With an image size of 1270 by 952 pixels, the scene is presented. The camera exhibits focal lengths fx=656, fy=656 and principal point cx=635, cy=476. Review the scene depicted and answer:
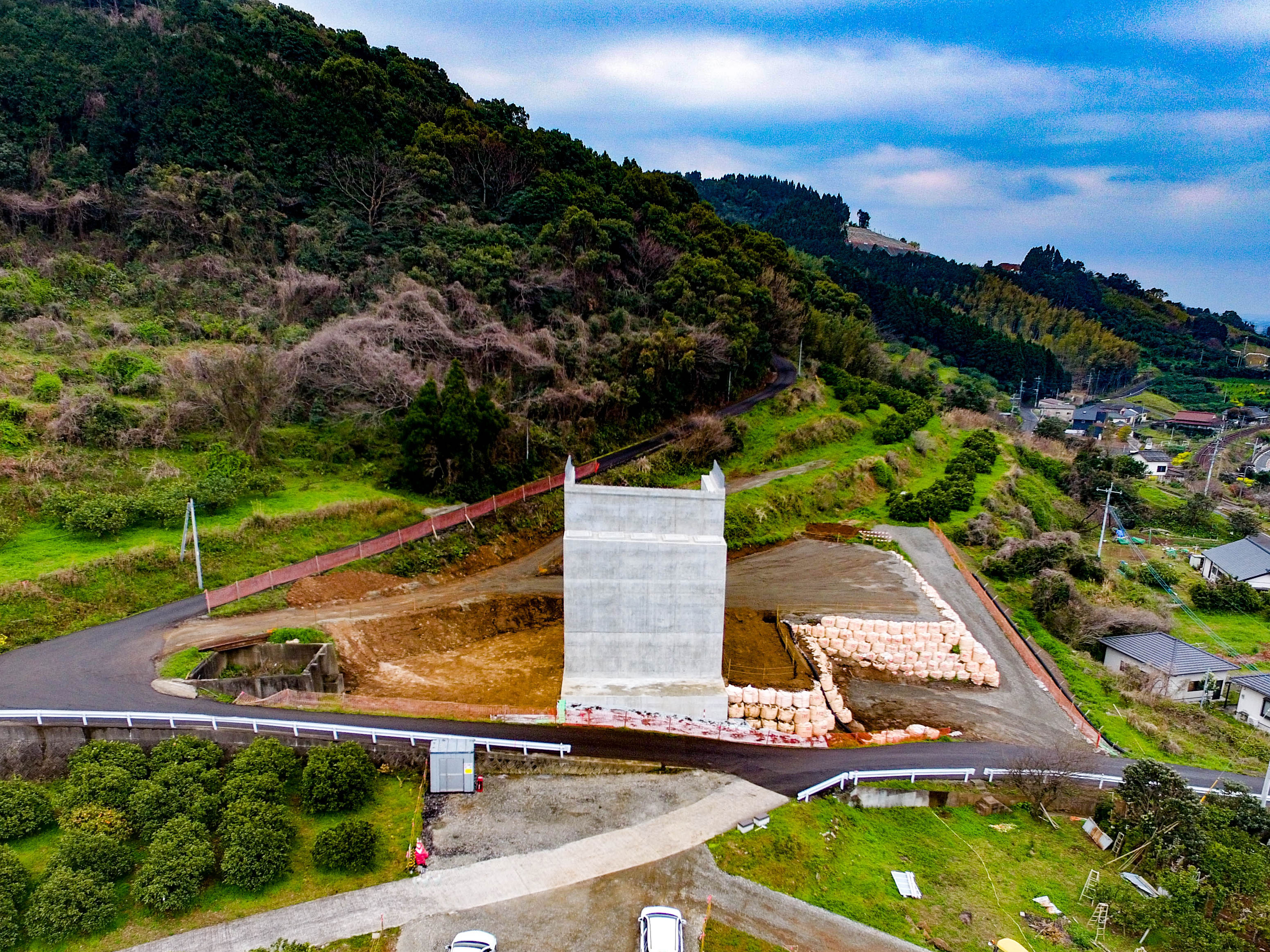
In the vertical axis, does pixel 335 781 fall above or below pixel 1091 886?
above

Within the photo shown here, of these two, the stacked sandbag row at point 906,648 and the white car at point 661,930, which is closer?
the white car at point 661,930

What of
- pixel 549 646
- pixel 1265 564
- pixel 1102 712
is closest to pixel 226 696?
pixel 549 646

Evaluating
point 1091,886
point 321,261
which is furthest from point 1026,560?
point 321,261

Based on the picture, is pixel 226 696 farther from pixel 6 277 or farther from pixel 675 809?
pixel 6 277

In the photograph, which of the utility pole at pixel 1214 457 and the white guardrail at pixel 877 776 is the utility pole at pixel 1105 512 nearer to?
the utility pole at pixel 1214 457

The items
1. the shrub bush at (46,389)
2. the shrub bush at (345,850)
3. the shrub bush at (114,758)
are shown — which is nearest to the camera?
the shrub bush at (345,850)

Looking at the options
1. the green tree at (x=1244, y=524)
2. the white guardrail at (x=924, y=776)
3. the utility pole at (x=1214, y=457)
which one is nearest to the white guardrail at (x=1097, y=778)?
the white guardrail at (x=924, y=776)

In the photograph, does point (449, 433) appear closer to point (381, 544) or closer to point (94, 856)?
point (381, 544)
